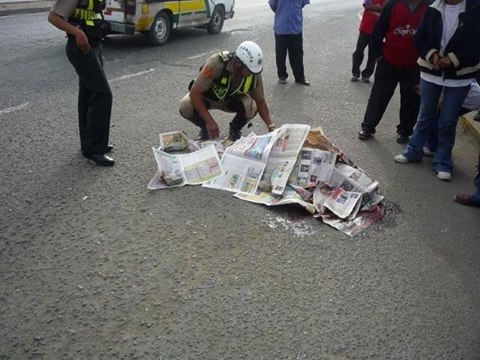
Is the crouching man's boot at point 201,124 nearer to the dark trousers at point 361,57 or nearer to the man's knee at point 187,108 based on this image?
the man's knee at point 187,108

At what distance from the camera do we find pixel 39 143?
421cm

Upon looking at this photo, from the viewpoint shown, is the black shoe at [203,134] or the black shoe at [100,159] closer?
the black shoe at [100,159]

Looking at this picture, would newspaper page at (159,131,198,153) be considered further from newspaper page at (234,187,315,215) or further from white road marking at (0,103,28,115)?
white road marking at (0,103,28,115)

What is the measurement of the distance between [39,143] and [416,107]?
3874 millimetres

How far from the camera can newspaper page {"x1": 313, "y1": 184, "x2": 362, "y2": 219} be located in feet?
11.1

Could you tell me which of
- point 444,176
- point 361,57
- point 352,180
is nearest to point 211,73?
point 352,180

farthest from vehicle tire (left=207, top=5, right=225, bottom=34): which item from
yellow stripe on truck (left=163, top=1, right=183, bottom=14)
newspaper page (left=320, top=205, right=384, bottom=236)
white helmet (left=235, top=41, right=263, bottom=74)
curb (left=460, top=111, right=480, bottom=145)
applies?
newspaper page (left=320, top=205, right=384, bottom=236)

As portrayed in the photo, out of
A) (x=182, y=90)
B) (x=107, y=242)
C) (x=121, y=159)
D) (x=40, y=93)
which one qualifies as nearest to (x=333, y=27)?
(x=182, y=90)

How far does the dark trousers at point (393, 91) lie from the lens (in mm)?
4762

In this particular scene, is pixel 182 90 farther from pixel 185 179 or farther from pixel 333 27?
pixel 333 27

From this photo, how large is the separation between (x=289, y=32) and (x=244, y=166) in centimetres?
381

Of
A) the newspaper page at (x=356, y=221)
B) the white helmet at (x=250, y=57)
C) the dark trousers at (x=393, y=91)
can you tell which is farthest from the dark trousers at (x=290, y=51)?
the newspaper page at (x=356, y=221)

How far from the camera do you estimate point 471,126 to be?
216 inches

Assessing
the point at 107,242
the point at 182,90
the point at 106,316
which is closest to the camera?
the point at 106,316
